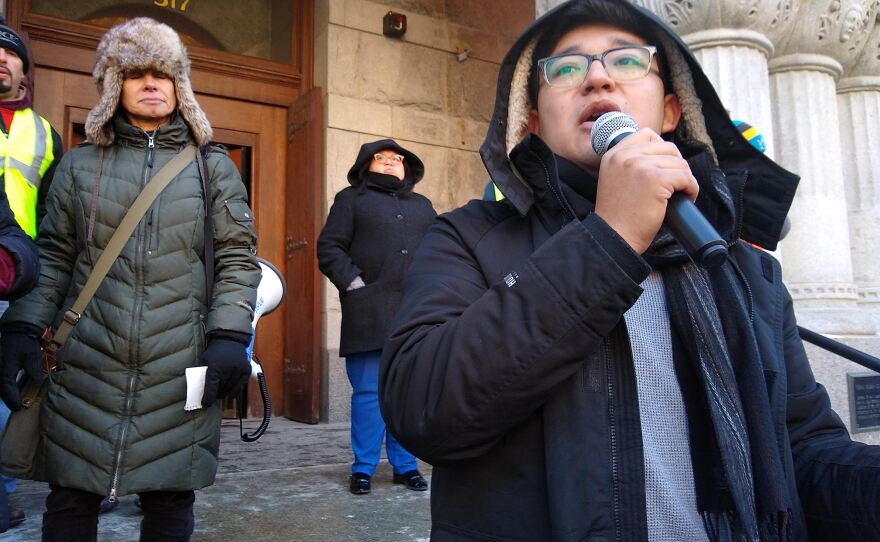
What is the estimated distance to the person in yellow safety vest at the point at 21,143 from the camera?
9.72ft

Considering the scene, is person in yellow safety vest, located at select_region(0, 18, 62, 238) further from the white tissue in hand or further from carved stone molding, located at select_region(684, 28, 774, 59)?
carved stone molding, located at select_region(684, 28, 774, 59)

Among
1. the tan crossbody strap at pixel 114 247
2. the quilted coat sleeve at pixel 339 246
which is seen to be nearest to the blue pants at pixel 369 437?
the quilted coat sleeve at pixel 339 246

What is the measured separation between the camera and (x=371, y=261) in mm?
4352

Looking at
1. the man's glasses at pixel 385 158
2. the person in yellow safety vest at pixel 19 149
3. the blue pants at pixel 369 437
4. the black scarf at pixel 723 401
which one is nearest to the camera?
the black scarf at pixel 723 401

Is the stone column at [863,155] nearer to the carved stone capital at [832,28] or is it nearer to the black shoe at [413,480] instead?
the carved stone capital at [832,28]

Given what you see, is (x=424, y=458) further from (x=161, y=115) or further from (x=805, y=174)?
(x=805, y=174)

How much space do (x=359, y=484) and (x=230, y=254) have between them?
1639 mm

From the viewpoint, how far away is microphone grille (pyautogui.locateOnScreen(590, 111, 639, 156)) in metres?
1.13

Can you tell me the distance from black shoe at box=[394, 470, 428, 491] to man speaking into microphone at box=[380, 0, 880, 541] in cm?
269

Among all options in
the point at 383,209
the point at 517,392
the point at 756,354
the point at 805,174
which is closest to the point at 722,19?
the point at 805,174

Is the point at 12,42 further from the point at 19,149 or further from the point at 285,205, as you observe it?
the point at 285,205

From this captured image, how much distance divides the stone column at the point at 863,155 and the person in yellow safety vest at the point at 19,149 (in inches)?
205

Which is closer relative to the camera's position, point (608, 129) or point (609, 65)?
point (608, 129)

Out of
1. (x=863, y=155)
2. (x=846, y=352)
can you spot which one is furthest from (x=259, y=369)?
(x=863, y=155)
